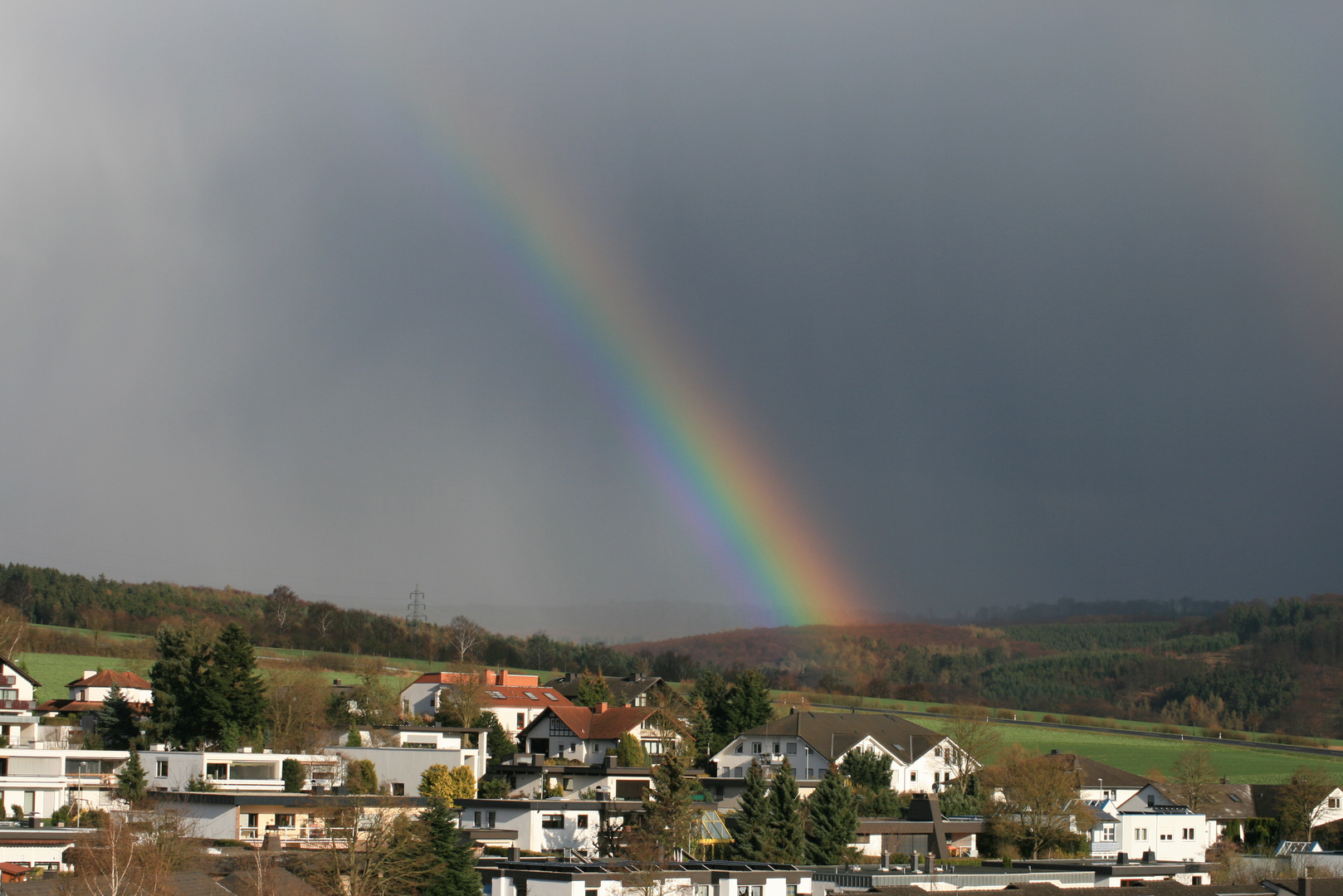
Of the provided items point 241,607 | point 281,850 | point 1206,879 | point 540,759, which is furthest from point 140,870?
point 241,607

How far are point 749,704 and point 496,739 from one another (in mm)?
19784

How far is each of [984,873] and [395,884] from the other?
24.5m

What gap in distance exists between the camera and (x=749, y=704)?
98.6 metres

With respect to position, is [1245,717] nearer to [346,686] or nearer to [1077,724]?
[1077,724]

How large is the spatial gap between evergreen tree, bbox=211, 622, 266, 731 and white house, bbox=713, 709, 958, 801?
3119cm

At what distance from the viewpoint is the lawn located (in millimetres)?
119000

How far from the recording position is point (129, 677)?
10644cm

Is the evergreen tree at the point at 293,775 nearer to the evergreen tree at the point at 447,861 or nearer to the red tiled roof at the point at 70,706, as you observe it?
the evergreen tree at the point at 447,861

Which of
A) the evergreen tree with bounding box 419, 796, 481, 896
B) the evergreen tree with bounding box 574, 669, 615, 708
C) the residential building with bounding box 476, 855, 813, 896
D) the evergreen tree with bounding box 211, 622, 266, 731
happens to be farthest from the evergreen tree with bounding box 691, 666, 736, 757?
the evergreen tree with bounding box 419, 796, 481, 896

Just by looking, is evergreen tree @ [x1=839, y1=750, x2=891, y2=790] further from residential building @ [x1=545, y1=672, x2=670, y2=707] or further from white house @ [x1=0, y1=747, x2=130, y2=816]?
white house @ [x1=0, y1=747, x2=130, y2=816]

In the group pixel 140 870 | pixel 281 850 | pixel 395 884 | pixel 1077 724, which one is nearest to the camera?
pixel 140 870

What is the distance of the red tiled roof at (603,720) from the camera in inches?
3575

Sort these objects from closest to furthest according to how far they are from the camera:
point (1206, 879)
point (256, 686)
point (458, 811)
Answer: point (458, 811) → point (1206, 879) → point (256, 686)

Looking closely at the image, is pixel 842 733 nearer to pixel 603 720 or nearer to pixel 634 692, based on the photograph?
pixel 603 720
